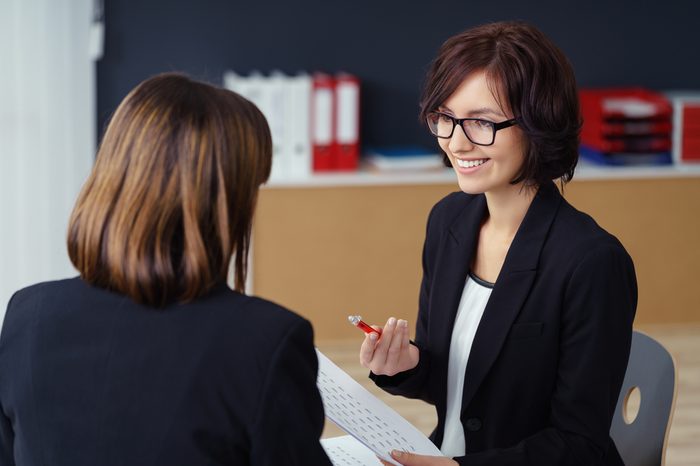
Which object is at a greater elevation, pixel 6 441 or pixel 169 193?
pixel 169 193

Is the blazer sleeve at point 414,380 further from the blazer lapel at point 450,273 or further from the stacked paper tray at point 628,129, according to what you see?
the stacked paper tray at point 628,129

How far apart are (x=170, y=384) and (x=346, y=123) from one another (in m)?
3.08

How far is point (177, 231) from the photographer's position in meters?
1.30

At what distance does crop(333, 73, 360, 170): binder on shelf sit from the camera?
424 centimetres

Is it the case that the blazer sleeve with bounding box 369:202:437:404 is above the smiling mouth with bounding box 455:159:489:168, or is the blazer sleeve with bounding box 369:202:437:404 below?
below

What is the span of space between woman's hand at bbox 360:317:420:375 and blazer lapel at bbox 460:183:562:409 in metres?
0.11

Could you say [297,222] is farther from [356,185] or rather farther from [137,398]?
[137,398]

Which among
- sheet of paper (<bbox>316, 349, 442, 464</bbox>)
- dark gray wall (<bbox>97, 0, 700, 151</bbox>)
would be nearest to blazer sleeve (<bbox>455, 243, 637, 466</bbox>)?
sheet of paper (<bbox>316, 349, 442, 464</bbox>)

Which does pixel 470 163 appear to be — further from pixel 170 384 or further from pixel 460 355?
pixel 170 384

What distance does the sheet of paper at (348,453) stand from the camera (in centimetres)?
188

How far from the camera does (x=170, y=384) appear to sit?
1.27 metres

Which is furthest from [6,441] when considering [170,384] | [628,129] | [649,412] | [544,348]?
[628,129]

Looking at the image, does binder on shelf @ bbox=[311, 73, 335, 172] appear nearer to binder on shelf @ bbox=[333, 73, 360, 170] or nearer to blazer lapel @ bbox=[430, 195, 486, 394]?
binder on shelf @ bbox=[333, 73, 360, 170]

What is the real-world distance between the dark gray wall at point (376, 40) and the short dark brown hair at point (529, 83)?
2.57 metres
